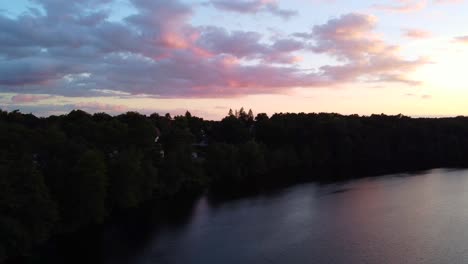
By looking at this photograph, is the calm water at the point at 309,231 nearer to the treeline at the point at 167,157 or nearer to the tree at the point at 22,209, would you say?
the tree at the point at 22,209

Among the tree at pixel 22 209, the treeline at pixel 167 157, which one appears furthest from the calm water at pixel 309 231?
the treeline at pixel 167 157

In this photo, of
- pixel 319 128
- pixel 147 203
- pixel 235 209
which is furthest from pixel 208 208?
pixel 319 128

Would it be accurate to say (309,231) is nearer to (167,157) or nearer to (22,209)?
(22,209)

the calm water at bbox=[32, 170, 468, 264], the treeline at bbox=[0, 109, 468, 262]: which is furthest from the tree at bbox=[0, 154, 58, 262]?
the calm water at bbox=[32, 170, 468, 264]

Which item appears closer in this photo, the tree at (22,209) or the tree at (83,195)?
the tree at (22,209)

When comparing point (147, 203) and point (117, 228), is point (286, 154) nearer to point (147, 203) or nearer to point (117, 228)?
point (147, 203)
